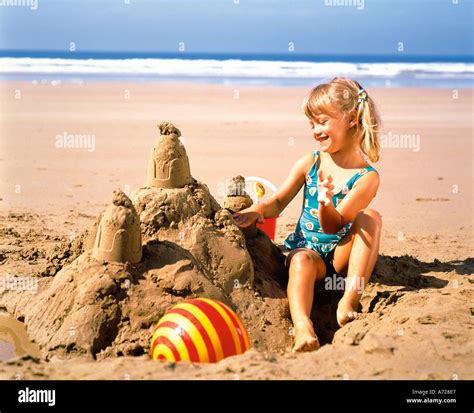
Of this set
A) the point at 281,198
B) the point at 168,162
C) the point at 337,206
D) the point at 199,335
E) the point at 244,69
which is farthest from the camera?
the point at 244,69

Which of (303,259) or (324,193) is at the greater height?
(324,193)

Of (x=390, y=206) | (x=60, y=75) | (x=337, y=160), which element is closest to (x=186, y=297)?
(x=337, y=160)

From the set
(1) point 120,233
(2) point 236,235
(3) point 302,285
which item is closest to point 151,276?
(1) point 120,233

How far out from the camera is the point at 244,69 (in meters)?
25.9

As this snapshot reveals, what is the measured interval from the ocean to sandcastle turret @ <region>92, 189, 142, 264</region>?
15.9 metres

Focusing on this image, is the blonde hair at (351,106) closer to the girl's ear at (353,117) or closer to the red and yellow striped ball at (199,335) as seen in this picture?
the girl's ear at (353,117)

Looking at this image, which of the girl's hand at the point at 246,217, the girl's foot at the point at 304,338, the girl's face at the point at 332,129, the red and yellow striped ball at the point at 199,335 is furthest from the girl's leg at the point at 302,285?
the girl's face at the point at 332,129

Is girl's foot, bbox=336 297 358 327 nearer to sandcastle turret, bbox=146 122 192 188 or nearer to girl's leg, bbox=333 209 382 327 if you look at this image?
girl's leg, bbox=333 209 382 327

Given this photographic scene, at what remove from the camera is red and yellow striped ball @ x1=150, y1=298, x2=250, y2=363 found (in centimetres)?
365

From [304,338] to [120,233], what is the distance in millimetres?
1138

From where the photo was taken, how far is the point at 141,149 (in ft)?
37.8


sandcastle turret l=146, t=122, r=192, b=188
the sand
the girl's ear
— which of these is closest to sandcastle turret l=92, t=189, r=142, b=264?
the sand

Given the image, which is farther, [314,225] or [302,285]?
[314,225]

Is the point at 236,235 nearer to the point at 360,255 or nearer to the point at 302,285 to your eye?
the point at 302,285
